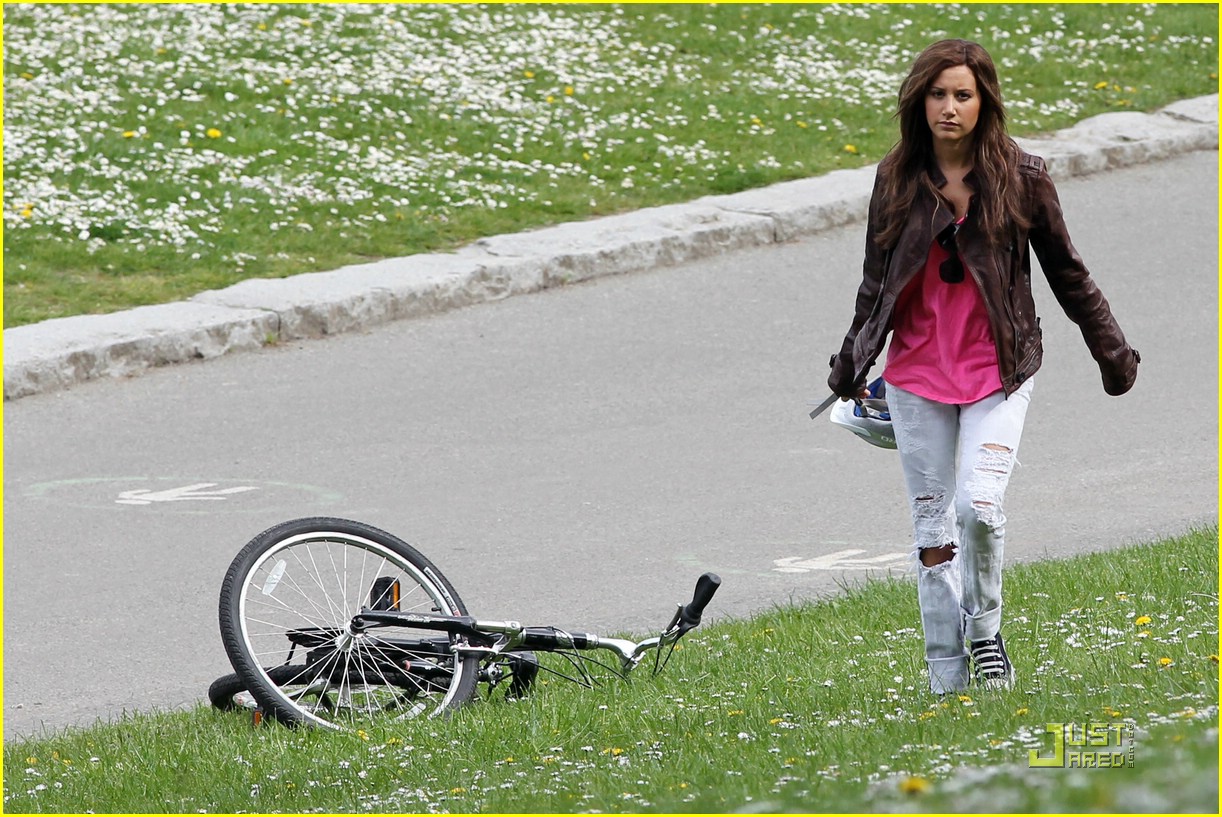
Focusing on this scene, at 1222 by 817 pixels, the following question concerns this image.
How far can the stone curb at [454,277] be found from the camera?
10.0 meters

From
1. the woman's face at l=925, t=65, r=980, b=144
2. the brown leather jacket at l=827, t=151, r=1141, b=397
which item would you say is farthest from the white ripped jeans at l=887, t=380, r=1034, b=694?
the woman's face at l=925, t=65, r=980, b=144

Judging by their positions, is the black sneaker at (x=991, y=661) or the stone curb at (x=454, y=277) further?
the stone curb at (x=454, y=277)

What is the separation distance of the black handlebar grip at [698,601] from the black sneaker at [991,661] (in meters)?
0.94

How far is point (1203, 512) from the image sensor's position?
7.64 meters

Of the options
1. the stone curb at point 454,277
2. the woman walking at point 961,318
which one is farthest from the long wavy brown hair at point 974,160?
the stone curb at point 454,277

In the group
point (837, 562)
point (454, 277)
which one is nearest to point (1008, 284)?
point (837, 562)

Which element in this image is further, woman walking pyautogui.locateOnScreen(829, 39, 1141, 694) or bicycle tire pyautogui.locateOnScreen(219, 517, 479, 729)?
bicycle tire pyautogui.locateOnScreen(219, 517, 479, 729)

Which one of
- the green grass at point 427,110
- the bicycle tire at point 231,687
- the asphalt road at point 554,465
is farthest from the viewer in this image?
the green grass at point 427,110

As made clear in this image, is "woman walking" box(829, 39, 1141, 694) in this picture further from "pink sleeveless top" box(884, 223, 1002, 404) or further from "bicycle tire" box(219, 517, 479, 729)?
"bicycle tire" box(219, 517, 479, 729)

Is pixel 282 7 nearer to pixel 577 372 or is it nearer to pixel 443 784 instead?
pixel 577 372

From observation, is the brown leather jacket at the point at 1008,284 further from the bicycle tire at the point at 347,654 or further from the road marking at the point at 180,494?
the road marking at the point at 180,494

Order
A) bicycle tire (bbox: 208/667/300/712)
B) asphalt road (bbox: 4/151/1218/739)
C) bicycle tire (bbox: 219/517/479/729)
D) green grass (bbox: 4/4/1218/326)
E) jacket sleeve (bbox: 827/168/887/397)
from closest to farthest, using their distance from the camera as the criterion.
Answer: jacket sleeve (bbox: 827/168/887/397) → bicycle tire (bbox: 219/517/479/729) → bicycle tire (bbox: 208/667/300/712) → asphalt road (bbox: 4/151/1218/739) → green grass (bbox: 4/4/1218/326)

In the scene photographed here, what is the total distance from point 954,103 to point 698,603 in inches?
69.4

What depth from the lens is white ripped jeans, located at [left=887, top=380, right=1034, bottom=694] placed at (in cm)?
473
